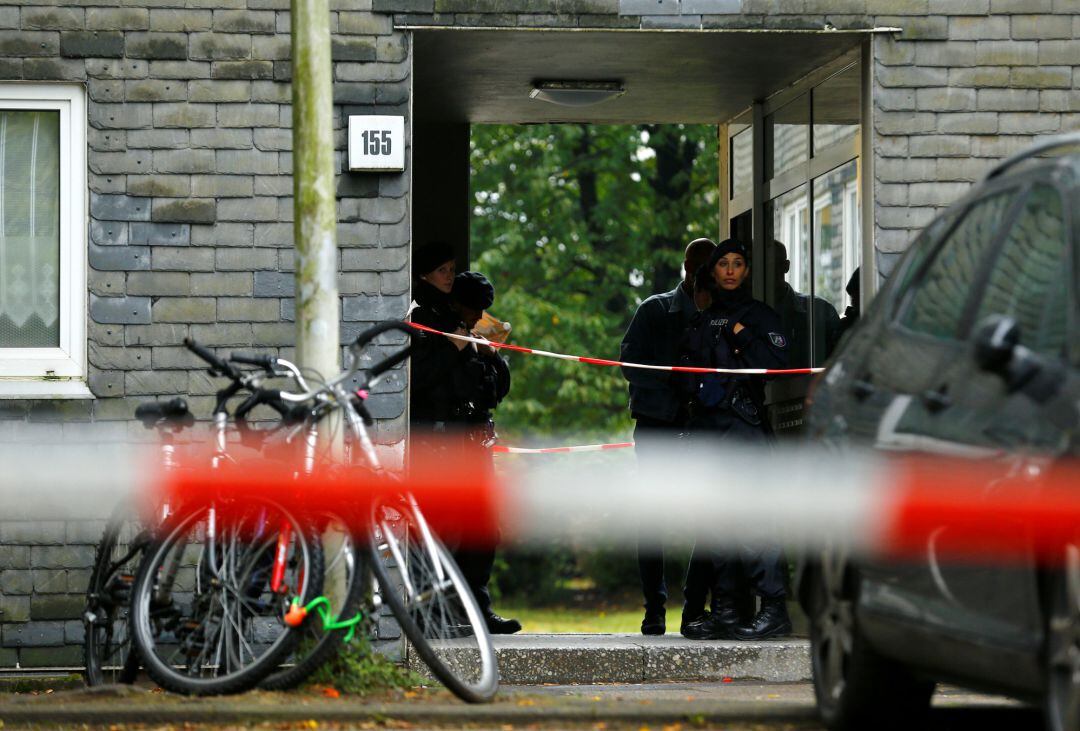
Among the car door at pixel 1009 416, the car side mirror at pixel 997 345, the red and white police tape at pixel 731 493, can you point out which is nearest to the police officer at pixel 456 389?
the red and white police tape at pixel 731 493

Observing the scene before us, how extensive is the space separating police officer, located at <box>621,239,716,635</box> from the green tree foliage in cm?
1713

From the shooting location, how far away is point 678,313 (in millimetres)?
11336

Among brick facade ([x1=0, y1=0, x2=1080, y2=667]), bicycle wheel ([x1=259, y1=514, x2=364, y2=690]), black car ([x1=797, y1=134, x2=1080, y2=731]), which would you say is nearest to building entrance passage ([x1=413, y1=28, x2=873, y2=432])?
brick facade ([x1=0, y1=0, x2=1080, y2=667])

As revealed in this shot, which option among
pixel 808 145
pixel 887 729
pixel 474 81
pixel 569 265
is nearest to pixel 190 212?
pixel 474 81

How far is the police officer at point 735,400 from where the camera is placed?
34.2ft

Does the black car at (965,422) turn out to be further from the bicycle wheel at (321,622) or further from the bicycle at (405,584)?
the bicycle wheel at (321,622)

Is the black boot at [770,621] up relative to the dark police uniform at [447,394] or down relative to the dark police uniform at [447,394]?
down

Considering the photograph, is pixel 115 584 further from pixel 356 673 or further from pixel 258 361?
pixel 258 361

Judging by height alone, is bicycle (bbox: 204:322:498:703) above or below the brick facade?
below

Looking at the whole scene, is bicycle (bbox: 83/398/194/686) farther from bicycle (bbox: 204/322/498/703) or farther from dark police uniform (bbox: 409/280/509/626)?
dark police uniform (bbox: 409/280/509/626)

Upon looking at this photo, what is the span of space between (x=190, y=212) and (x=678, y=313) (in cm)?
294

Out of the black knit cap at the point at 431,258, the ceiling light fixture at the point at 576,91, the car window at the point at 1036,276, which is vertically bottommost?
the car window at the point at 1036,276

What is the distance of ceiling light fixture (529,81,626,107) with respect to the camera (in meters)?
11.8

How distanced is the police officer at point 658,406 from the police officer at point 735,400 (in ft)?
0.92
